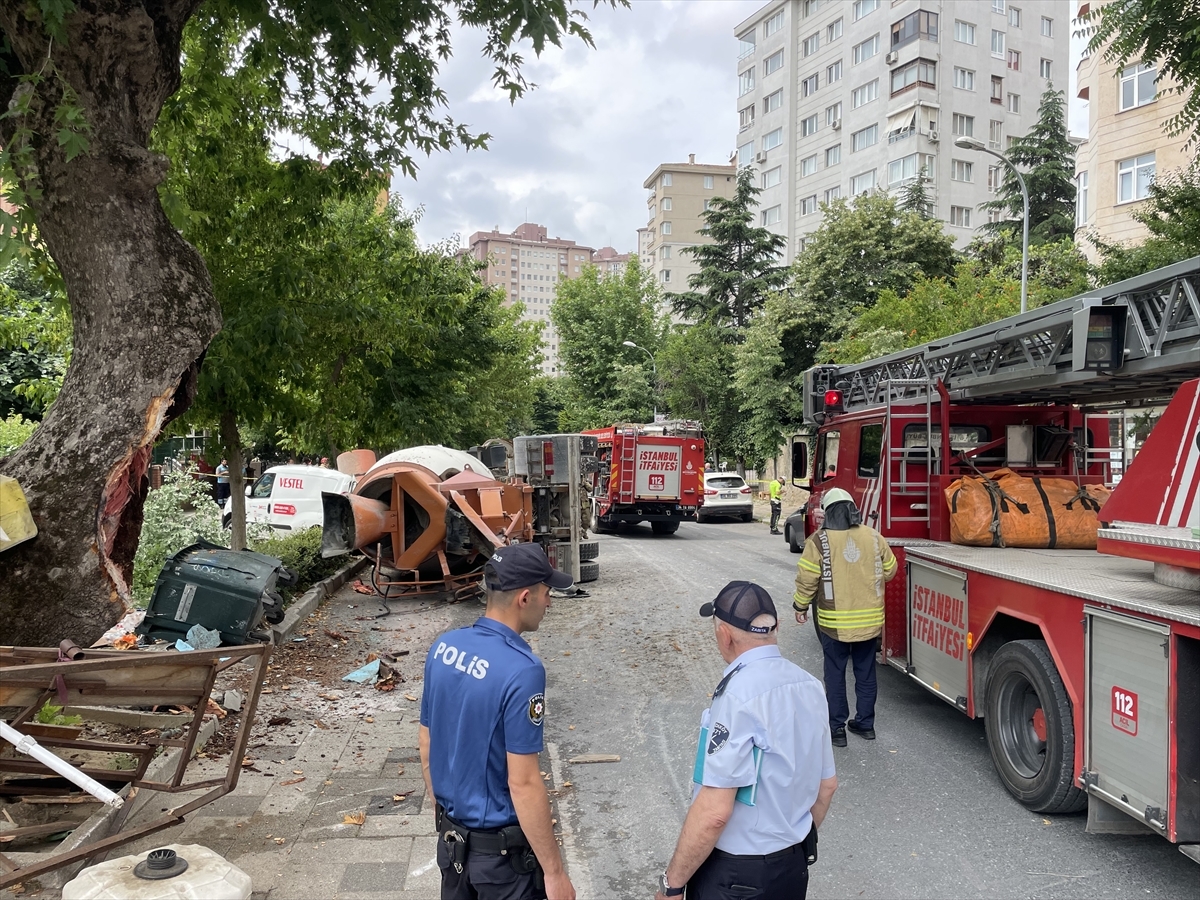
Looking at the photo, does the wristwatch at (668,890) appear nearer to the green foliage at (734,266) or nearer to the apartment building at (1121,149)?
the apartment building at (1121,149)

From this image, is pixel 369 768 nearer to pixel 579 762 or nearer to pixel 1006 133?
pixel 579 762

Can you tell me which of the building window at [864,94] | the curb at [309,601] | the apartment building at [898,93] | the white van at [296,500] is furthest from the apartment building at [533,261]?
the curb at [309,601]

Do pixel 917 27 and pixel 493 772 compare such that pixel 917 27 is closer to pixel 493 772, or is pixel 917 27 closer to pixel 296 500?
pixel 296 500

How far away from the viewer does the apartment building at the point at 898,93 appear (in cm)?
4447

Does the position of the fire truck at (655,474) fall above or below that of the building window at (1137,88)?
below

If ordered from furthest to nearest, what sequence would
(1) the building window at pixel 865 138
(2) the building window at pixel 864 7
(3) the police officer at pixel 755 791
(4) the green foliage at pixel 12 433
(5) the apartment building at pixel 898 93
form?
(2) the building window at pixel 864 7
(1) the building window at pixel 865 138
(5) the apartment building at pixel 898 93
(4) the green foliage at pixel 12 433
(3) the police officer at pixel 755 791

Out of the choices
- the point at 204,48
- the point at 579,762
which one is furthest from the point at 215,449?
the point at 579,762

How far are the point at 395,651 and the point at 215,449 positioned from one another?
3.77 m

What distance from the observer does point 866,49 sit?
47719 millimetres

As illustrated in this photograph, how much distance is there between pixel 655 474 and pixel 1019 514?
47.4 ft

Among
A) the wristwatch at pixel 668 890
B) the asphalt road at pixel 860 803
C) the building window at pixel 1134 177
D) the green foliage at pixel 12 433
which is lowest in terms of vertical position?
the asphalt road at pixel 860 803

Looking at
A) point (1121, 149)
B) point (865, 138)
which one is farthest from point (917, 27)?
point (1121, 149)

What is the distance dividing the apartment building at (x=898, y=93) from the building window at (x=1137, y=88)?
1643cm

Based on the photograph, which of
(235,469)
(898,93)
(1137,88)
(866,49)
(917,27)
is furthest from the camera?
(866,49)
